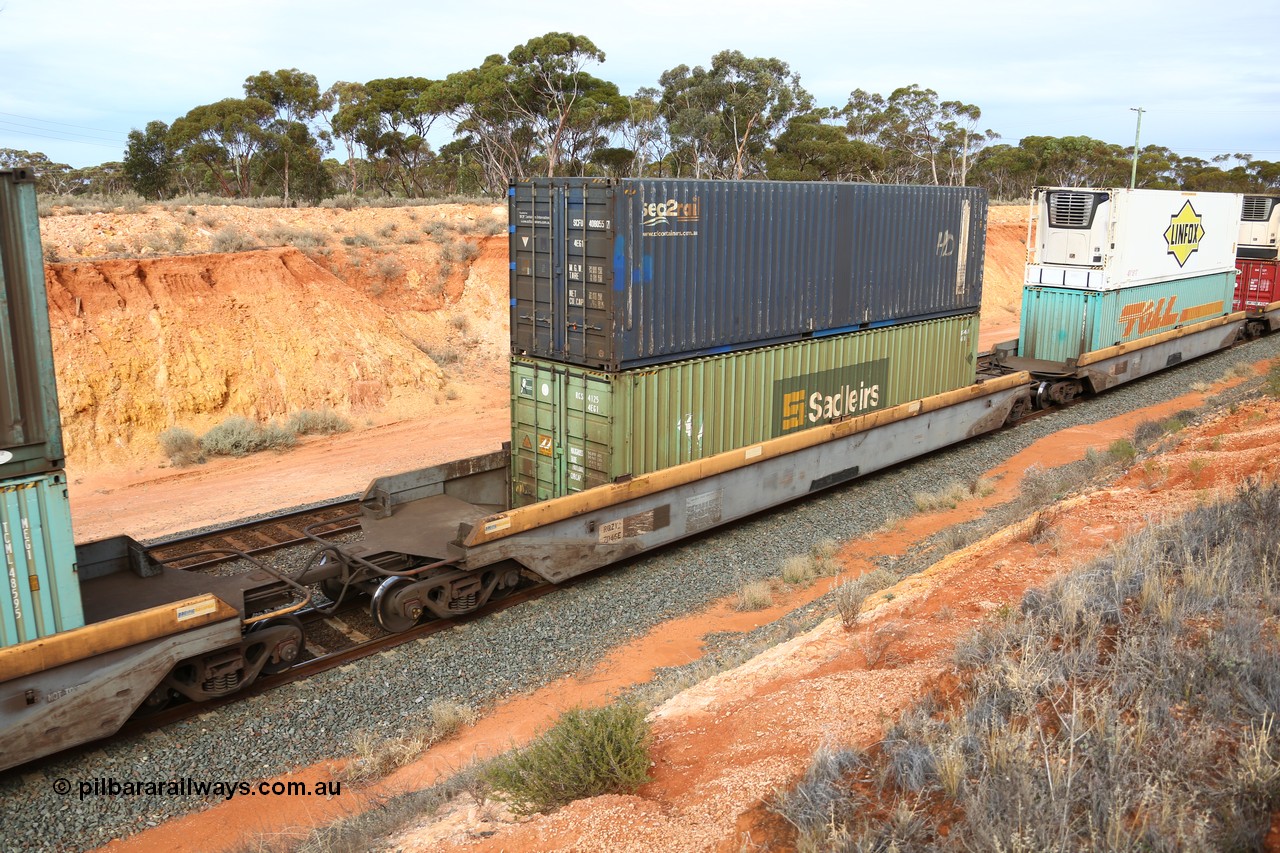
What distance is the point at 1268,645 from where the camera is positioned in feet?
17.1

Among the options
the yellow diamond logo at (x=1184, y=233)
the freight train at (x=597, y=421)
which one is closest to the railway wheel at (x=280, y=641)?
the freight train at (x=597, y=421)

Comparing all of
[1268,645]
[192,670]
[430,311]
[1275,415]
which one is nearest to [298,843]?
[192,670]

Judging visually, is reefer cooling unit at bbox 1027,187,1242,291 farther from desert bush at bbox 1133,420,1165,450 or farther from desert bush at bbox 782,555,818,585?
desert bush at bbox 782,555,818,585

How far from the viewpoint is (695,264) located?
1145 centimetres

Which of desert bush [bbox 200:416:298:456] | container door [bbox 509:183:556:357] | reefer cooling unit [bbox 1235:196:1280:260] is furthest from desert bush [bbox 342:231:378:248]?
reefer cooling unit [bbox 1235:196:1280:260]

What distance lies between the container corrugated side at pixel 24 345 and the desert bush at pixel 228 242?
16.0 meters

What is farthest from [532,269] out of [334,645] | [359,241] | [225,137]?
[225,137]

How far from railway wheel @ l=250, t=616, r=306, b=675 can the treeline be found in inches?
1129

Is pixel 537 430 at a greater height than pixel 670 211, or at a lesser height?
lesser

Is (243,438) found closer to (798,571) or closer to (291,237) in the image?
(291,237)

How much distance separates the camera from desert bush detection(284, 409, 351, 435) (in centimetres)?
1900

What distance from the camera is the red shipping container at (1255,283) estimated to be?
27.8 metres

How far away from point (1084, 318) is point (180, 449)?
58.3 feet

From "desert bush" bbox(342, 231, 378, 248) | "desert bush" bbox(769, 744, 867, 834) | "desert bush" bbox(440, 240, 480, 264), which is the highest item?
"desert bush" bbox(342, 231, 378, 248)
